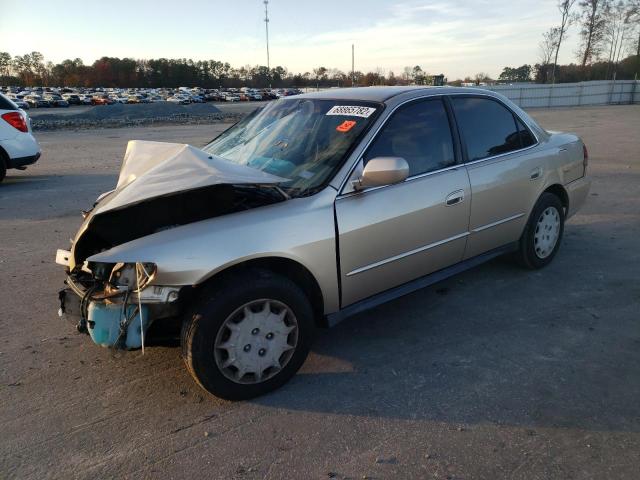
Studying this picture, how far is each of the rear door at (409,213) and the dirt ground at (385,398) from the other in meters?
0.52

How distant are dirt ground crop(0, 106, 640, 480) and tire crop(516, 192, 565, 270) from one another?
0.64 feet

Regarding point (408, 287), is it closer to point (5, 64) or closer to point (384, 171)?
point (384, 171)

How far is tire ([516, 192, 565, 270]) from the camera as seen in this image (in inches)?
182

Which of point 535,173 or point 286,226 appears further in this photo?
point 535,173

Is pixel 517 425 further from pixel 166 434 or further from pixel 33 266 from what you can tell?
pixel 33 266

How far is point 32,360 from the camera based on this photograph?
337cm

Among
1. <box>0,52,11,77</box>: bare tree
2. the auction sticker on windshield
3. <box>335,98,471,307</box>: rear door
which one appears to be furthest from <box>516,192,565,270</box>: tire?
<box>0,52,11,77</box>: bare tree

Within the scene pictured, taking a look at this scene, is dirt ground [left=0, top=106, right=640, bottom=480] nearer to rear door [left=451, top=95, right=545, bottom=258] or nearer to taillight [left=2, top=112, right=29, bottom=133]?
rear door [left=451, top=95, right=545, bottom=258]

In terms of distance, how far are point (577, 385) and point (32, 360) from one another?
3509 mm

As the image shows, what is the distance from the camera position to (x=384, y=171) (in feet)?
10.1

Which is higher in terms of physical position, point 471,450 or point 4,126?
point 4,126

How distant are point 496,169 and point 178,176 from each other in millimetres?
2553

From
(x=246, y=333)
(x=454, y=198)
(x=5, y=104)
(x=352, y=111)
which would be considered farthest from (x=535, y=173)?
(x=5, y=104)

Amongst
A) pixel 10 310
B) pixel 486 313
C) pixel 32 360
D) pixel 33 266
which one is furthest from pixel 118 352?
pixel 486 313
